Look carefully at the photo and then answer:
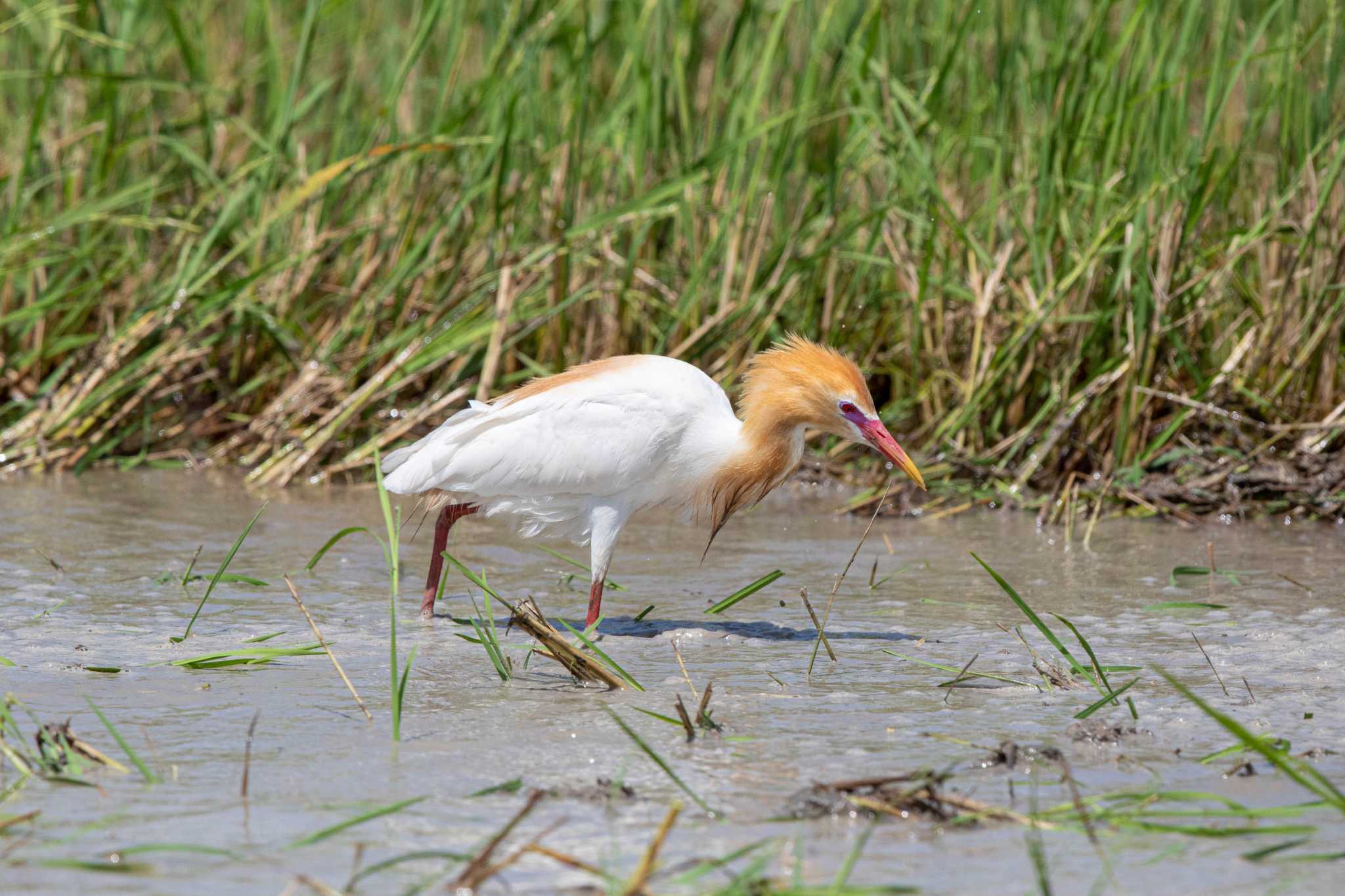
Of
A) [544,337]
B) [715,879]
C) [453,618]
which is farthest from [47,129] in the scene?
[715,879]

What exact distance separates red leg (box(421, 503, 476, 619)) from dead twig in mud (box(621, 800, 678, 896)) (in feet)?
7.77

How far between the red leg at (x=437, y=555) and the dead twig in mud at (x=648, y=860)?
2369mm

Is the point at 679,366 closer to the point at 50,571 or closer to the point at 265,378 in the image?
the point at 50,571

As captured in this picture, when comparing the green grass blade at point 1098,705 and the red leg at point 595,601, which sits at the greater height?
the green grass blade at point 1098,705

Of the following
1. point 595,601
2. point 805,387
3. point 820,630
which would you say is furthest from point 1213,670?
point 595,601

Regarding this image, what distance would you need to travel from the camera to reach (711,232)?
757 centimetres

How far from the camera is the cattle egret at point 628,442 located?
5203 millimetres

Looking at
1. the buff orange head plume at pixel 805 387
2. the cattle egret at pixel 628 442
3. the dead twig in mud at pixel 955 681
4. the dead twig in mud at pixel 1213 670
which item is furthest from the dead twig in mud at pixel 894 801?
the buff orange head plume at pixel 805 387

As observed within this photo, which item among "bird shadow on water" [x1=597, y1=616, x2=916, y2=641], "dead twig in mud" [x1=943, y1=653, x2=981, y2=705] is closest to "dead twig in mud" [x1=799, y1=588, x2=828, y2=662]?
"bird shadow on water" [x1=597, y1=616, x2=916, y2=641]

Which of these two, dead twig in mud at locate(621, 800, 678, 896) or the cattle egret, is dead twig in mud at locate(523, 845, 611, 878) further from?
the cattle egret

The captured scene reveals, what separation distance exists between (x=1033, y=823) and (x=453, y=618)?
8.74 feet

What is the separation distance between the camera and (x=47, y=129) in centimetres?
813

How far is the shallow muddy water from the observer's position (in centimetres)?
301

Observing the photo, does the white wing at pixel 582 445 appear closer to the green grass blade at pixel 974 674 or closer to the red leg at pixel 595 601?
the red leg at pixel 595 601
